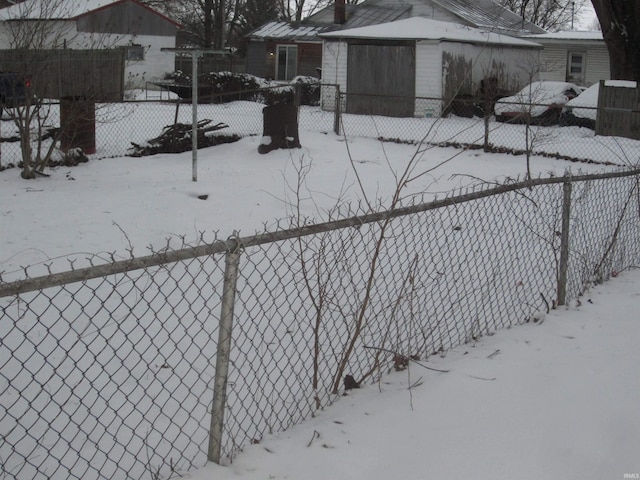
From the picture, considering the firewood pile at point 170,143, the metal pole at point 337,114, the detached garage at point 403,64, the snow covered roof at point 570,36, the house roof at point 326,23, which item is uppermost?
the house roof at point 326,23

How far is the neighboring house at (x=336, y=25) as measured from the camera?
28.2 meters

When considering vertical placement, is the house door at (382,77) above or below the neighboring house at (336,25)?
below

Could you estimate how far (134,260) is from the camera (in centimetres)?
268

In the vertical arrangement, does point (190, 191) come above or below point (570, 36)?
below

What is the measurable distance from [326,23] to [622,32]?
55.7ft

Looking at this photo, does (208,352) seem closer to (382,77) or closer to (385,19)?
(382,77)

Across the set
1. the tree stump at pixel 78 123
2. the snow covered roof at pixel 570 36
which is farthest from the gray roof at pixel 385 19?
the tree stump at pixel 78 123

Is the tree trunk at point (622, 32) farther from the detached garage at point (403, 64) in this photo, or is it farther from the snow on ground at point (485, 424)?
the snow on ground at point (485, 424)

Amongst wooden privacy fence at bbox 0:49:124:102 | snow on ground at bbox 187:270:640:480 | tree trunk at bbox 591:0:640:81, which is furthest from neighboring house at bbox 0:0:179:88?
snow on ground at bbox 187:270:640:480

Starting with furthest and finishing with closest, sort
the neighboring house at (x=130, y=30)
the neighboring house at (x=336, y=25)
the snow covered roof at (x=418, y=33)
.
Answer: the neighboring house at (x=336, y=25) < the neighboring house at (x=130, y=30) < the snow covered roof at (x=418, y=33)

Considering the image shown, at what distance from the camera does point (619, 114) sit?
16859 millimetres

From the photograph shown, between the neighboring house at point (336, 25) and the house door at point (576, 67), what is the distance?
197 cm

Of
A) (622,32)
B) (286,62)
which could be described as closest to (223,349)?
(622,32)

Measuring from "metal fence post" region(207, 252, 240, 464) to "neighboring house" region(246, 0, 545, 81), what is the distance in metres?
24.1
